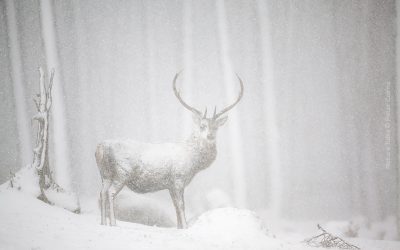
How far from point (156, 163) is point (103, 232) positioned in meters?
1.22

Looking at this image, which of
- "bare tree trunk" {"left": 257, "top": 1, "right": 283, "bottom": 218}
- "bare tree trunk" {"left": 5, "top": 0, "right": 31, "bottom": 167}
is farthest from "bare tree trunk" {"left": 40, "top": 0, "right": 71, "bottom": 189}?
"bare tree trunk" {"left": 257, "top": 1, "right": 283, "bottom": 218}

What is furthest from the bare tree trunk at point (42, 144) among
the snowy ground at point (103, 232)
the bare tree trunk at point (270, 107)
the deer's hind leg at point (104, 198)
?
the bare tree trunk at point (270, 107)

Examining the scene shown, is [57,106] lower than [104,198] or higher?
higher

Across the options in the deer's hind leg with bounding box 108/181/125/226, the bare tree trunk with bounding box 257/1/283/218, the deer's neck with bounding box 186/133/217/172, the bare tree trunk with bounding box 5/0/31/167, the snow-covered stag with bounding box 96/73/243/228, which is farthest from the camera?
the bare tree trunk with bounding box 257/1/283/218

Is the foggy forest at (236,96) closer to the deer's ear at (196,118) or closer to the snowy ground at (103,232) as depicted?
the deer's ear at (196,118)

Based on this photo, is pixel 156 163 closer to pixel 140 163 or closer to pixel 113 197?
pixel 140 163

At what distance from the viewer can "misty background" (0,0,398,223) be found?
6.41m

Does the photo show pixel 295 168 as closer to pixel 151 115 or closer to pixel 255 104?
pixel 255 104

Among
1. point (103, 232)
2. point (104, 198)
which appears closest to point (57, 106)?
point (104, 198)

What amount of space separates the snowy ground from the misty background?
1495 mm

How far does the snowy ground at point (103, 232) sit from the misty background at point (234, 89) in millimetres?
1495

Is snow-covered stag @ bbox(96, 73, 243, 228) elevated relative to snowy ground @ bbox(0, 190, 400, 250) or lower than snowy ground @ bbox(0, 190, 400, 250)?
elevated

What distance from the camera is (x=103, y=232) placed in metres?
3.96

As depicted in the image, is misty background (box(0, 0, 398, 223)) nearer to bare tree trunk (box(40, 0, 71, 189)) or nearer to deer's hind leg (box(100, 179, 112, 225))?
bare tree trunk (box(40, 0, 71, 189))
